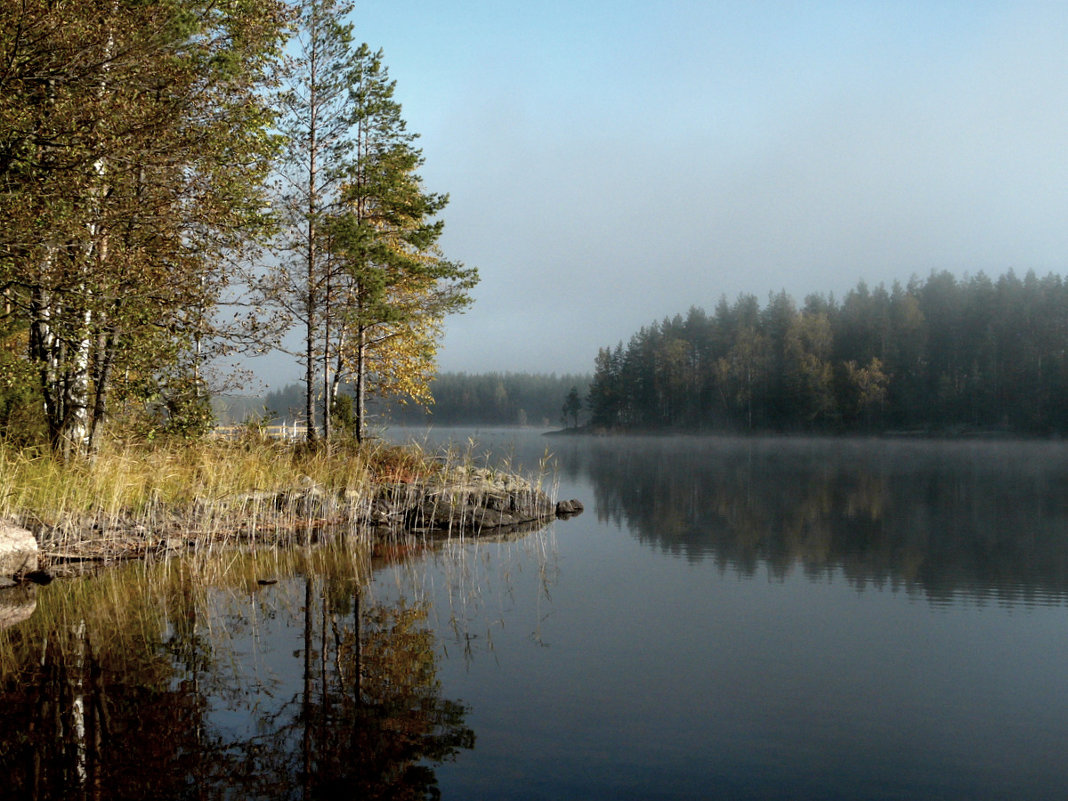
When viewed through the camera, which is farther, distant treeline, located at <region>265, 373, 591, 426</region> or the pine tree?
distant treeline, located at <region>265, 373, 591, 426</region>

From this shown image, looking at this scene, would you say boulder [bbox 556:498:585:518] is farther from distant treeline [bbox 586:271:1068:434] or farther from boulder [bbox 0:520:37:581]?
distant treeline [bbox 586:271:1068:434]

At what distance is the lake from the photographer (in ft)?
17.3

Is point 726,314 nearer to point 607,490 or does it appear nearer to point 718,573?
point 607,490

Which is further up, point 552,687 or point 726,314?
point 726,314

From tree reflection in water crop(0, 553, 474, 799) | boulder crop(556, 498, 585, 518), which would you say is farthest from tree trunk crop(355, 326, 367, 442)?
tree reflection in water crop(0, 553, 474, 799)

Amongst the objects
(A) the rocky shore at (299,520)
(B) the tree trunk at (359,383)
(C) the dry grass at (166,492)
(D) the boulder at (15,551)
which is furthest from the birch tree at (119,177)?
(B) the tree trunk at (359,383)

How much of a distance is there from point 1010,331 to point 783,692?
Result: 273 ft

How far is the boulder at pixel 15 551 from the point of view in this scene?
1016cm

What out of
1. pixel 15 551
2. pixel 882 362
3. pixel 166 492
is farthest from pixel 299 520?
pixel 882 362

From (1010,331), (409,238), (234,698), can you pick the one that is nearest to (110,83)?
(234,698)

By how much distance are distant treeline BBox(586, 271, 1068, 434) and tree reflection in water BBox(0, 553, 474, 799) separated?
245 ft

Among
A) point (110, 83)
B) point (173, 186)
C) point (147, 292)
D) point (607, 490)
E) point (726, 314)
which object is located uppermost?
point (726, 314)

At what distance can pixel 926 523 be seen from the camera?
18.9 metres

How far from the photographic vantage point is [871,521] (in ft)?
63.2
